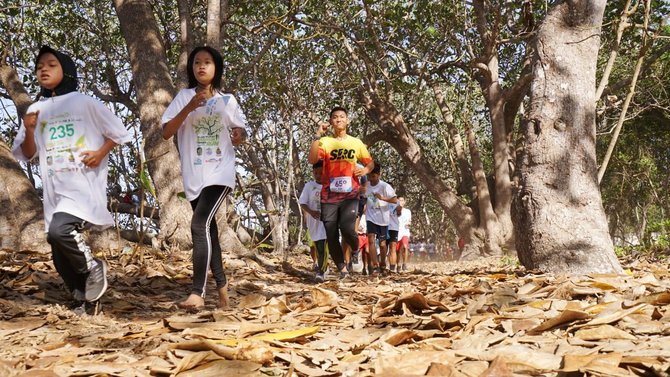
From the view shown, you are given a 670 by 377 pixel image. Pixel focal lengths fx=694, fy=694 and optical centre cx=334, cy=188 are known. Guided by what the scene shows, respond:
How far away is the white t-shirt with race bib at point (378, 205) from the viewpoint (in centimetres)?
1004

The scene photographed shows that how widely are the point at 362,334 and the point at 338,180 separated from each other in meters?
3.99

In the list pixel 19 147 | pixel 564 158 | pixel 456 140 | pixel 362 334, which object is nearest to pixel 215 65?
pixel 19 147

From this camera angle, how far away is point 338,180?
7.10 metres

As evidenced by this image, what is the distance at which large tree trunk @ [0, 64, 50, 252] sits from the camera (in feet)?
21.6

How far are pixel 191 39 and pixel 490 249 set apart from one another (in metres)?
7.80

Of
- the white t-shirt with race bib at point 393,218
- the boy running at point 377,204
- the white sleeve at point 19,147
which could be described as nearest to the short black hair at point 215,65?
the white sleeve at point 19,147

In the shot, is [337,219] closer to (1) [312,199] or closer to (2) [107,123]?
(1) [312,199]

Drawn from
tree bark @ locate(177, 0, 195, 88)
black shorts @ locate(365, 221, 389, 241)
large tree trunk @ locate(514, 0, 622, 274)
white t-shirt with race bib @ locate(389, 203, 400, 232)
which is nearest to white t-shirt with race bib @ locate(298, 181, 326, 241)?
black shorts @ locate(365, 221, 389, 241)

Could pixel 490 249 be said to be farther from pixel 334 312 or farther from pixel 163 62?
pixel 334 312

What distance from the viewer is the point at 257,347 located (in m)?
2.81

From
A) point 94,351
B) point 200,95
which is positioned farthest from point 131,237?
point 94,351

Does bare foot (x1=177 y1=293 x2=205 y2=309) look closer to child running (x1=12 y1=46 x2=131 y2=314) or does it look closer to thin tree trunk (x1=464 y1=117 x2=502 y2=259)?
child running (x1=12 y1=46 x2=131 y2=314)

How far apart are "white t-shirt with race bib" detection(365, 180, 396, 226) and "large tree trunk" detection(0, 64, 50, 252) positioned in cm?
468

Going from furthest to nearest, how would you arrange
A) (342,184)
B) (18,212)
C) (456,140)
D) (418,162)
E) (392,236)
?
1. (456,140)
2. (418,162)
3. (392,236)
4. (342,184)
5. (18,212)
